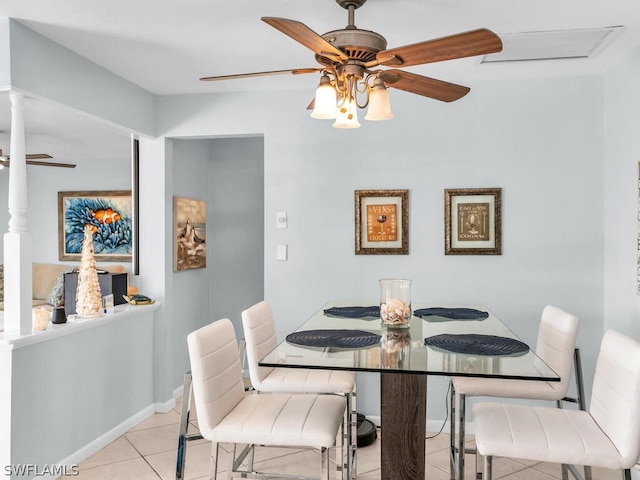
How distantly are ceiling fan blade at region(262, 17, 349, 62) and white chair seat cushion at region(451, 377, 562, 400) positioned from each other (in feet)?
5.27

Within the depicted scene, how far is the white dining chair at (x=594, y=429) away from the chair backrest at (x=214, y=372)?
3.29ft

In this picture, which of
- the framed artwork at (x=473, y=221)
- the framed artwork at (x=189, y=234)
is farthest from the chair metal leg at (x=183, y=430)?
the framed artwork at (x=473, y=221)

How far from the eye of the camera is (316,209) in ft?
12.2

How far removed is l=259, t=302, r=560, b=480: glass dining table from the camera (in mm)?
1792

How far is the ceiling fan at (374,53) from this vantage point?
167 centimetres

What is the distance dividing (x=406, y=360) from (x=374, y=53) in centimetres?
114

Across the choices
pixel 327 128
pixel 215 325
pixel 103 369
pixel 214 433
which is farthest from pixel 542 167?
pixel 103 369

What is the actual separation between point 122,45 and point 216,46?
51cm

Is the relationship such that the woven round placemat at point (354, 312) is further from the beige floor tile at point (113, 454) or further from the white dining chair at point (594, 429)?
the beige floor tile at point (113, 454)

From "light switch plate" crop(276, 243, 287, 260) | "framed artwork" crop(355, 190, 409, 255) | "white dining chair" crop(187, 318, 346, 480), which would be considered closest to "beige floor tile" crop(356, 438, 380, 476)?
"white dining chair" crop(187, 318, 346, 480)

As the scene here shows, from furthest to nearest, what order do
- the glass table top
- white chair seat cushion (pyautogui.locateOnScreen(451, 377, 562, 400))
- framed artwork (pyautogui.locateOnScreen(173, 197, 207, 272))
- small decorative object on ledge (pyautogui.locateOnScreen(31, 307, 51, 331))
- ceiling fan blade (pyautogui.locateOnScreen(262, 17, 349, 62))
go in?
framed artwork (pyautogui.locateOnScreen(173, 197, 207, 272)) → small decorative object on ledge (pyautogui.locateOnScreen(31, 307, 51, 331)) → white chair seat cushion (pyautogui.locateOnScreen(451, 377, 562, 400)) → the glass table top → ceiling fan blade (pyautogui.locateOnScreen(262, 17, 349, 62))

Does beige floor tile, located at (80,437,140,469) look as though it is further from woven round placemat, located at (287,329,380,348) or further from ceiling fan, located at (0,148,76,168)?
ceiling fan, located at (0,148,76,168)

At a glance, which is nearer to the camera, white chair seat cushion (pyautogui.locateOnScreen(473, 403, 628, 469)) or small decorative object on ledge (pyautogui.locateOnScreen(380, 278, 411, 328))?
white chair seat cushion (pyautogui.locateOnScreen(473, 403, 628, 469))

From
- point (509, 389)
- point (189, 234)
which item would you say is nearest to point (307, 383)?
point (509, 389)
